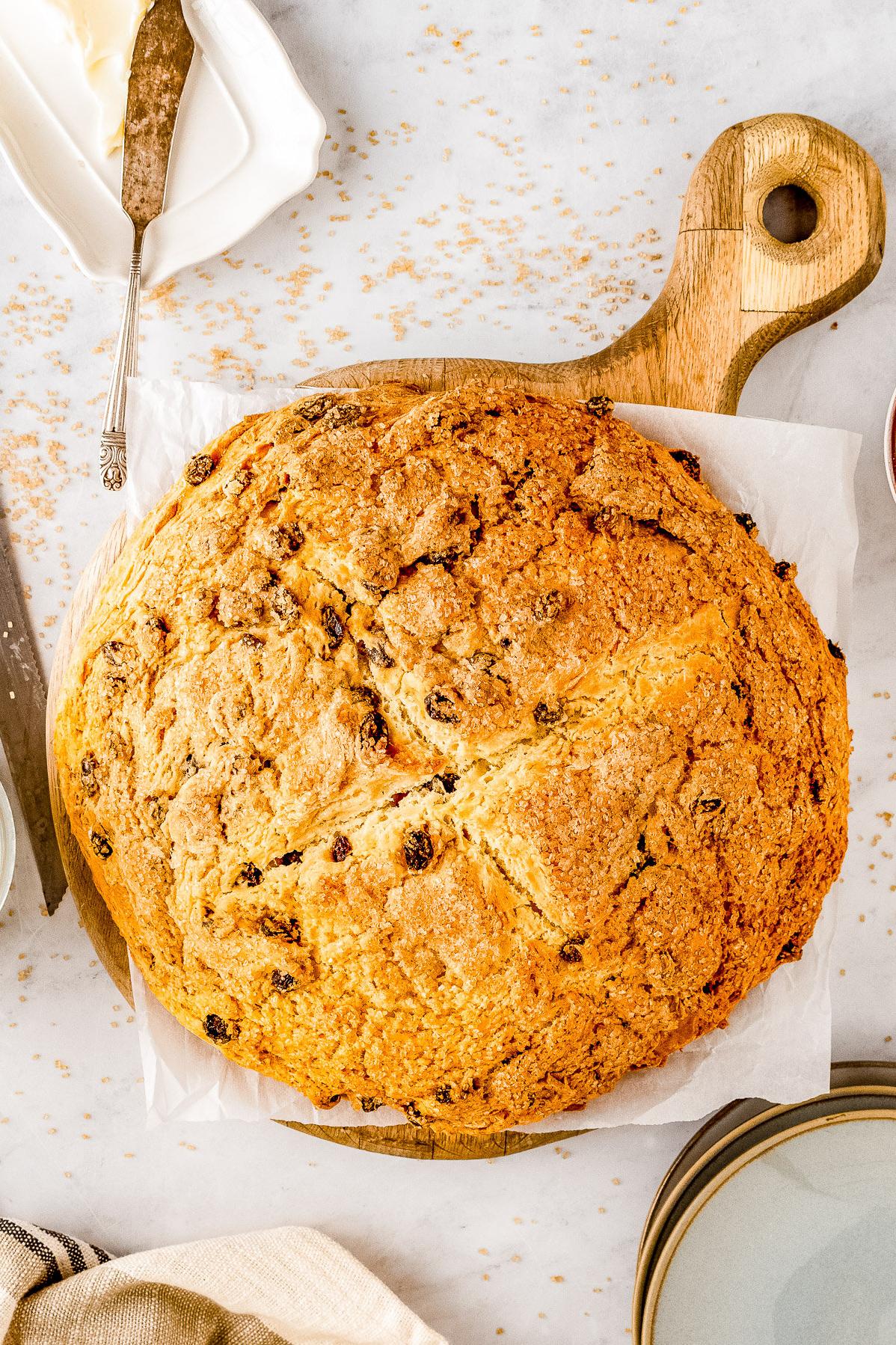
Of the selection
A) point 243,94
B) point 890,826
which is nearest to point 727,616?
point 890,826

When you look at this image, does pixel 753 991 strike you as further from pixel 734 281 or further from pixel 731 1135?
pixel 734 281

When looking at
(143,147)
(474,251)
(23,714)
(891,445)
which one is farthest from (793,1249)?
(143,147)

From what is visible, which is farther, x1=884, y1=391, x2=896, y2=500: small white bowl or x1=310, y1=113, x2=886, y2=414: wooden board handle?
x1=884, y1=391, x2=896, y2=500: small white bowl

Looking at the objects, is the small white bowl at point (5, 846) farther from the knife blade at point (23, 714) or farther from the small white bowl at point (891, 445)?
the small white bowl at point (891, 445)

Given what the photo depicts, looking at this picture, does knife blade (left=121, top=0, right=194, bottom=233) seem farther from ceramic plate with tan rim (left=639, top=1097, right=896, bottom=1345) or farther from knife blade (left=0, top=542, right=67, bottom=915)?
ceramic plate with tan rim (left=639, top=1097, right=896, bottom=1345)

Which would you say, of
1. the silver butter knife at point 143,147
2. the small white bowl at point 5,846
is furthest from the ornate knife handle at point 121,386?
the small white bowl at point 5,846

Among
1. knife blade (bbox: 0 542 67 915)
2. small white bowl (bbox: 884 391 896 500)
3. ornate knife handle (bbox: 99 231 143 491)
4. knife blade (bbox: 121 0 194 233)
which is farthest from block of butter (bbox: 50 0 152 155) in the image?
small white bowl (bbox: 884 391 896 500)
